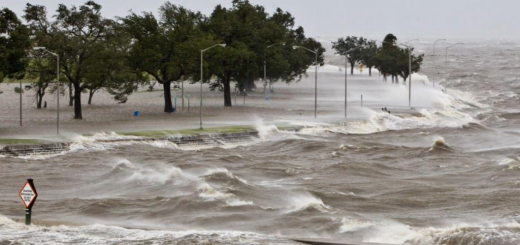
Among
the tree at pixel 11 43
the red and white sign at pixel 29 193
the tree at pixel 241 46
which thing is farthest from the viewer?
the tree at pixel 241 46

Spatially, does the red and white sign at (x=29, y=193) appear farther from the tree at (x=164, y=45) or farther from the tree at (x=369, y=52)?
the tree at (x=369, y=52)

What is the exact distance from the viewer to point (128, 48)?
7244 cm

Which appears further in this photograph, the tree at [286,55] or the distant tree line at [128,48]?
the tree at [286,55]

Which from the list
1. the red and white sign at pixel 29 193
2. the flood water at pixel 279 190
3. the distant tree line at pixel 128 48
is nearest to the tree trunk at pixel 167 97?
the distant tree line at pixel 128 48

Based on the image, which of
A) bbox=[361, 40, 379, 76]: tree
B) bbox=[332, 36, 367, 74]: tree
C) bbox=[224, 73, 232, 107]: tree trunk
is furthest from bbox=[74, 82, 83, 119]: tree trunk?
bbox=[332, 36, 367, 74]: tree

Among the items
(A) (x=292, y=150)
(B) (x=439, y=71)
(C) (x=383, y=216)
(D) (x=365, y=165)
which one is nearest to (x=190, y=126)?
(A) (x=292, y=150)

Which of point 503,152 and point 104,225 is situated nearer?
point 104,225

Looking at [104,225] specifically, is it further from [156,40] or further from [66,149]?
[156,40]

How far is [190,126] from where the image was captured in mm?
62000

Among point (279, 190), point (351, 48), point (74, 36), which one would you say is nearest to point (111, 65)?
point (74, 36)

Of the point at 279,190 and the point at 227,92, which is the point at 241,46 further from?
the point at 279,190

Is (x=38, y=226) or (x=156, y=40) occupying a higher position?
(x=156, y=40)

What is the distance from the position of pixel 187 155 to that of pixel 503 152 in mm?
17224

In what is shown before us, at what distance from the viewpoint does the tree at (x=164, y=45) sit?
72.8m
